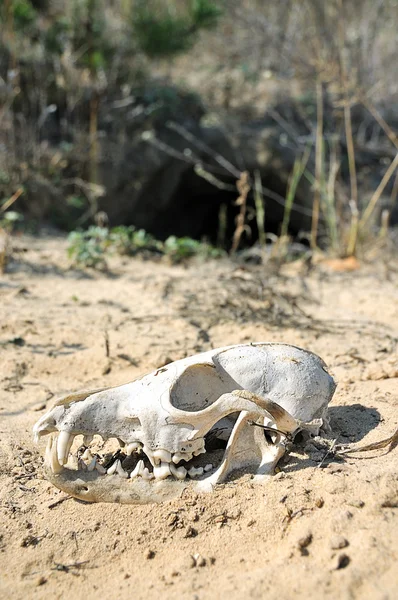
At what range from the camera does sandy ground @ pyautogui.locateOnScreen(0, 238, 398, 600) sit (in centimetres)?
178

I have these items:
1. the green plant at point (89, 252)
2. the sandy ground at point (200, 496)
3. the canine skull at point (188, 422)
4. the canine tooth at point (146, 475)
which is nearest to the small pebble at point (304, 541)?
the sandy ground at point (200, 496)

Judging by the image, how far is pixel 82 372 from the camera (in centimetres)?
319

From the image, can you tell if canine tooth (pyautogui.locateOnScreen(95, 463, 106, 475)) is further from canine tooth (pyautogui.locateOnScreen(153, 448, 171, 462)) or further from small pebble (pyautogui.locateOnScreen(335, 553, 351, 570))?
small pebble (pyautogui.locateOnScreen(335, 553, 351, 570))

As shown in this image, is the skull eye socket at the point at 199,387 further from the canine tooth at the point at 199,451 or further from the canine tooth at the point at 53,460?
the canine tooth at the point at 53,460

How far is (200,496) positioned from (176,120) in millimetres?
6060

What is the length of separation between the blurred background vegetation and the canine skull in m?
3.41

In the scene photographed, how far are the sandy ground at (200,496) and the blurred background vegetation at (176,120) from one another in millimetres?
1952

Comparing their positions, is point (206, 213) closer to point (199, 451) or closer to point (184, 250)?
point (184, 250)

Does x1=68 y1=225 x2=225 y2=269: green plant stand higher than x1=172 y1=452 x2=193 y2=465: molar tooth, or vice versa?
x1=172 y1=452 x2=193 y2=465: molar tooth

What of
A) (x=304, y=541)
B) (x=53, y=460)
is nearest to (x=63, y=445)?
(x=53, y=460)

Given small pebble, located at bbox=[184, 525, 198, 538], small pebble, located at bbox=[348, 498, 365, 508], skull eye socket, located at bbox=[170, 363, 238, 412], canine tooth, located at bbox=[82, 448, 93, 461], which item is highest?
skull eye socket, located at bbox=[170, 363, 238, 412]

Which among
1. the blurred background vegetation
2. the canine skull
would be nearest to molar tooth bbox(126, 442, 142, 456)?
the canine skull

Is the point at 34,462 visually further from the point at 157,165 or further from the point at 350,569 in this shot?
the point at 157,165

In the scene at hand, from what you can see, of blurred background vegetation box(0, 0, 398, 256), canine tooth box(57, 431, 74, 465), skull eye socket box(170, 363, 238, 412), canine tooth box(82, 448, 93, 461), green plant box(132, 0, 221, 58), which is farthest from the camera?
green plant box(132, 0, 221, 58)
